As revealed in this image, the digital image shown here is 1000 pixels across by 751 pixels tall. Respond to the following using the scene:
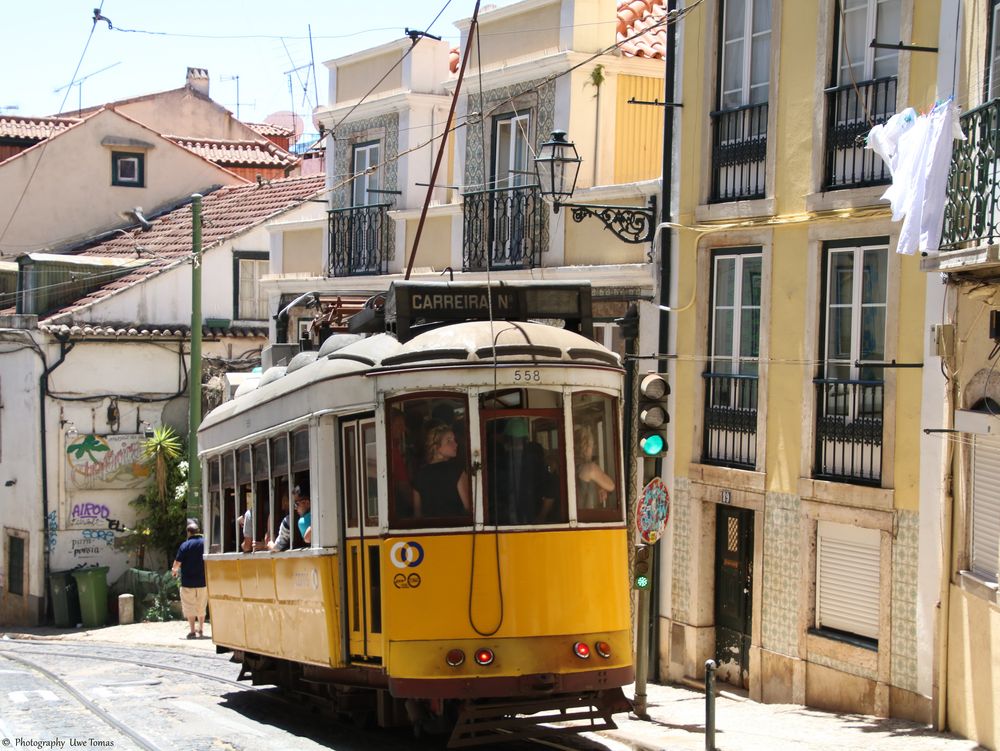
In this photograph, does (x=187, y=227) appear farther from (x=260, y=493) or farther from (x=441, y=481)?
(x=441, y=481)

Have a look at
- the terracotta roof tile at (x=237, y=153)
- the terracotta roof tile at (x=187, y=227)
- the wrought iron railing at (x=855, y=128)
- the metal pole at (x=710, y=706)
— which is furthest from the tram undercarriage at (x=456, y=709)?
the terracotta roof tile at (x=237, y=153)

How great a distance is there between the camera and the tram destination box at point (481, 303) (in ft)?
36.5

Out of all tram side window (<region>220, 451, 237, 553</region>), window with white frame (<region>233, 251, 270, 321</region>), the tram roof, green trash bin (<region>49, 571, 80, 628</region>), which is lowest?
green trash bin (<region>49, 571, 80, 628</region>)

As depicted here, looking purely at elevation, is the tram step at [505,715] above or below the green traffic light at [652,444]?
below

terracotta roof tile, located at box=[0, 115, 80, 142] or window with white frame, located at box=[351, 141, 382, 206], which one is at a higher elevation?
terracotta roof tile, located at box=[0, 115, 80, 142]

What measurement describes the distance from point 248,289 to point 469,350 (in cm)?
2097

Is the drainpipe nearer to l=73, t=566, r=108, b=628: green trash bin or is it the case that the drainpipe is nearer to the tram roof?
l=73, t=566, r=108, b=628: green trash bin

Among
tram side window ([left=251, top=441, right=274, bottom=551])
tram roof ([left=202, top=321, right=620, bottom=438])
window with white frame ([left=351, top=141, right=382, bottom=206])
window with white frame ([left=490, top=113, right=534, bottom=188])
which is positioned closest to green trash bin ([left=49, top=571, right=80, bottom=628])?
window with white frame ([left=351, top=141, right=382, bottom=206])

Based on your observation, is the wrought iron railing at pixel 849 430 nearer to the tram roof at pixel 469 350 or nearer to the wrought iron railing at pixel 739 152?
the wrought iron railing at pixel 739 152

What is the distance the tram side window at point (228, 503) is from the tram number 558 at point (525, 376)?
423 cm

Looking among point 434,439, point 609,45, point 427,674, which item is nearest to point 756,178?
point 609,45

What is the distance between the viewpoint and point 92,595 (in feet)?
88.6

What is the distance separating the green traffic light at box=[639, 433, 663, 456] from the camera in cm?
1266

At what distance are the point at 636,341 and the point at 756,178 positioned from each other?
7.82 ft
